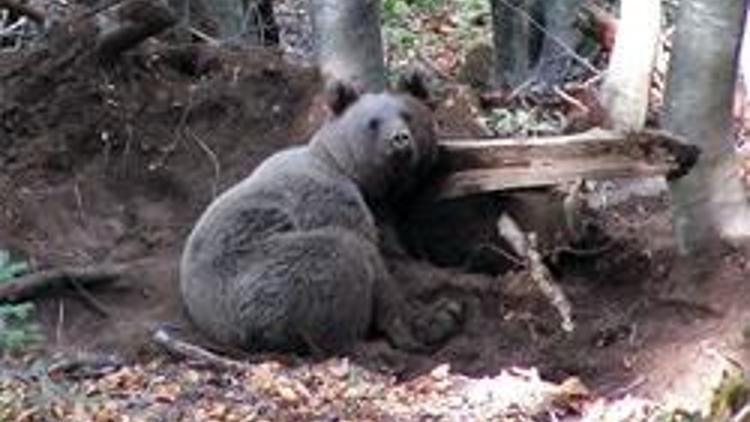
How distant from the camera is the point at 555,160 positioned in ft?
26.7

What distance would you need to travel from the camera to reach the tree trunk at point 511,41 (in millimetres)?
12302

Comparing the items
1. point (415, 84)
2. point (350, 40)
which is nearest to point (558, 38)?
point (350, 40)

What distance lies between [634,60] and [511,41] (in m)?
3.22

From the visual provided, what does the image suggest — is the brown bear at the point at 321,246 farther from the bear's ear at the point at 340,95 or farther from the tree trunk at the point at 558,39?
the tree trunk at the point at 558,39

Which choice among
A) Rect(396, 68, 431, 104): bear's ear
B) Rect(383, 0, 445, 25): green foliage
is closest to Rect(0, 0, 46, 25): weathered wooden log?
Rect(396, 68, 431, 104): bear's ear

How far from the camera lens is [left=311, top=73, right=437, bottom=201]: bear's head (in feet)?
27.8

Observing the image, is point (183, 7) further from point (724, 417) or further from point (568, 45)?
point (724, 417)

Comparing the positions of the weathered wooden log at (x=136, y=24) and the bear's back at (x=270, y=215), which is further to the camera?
the weathered wooden log at (x=136, y=24)

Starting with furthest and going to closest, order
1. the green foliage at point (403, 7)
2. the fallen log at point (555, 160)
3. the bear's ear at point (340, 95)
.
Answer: the green foliage at point (403, 7) → the bear's ear at point (340, 95) → the fallen log at point (555, 160)

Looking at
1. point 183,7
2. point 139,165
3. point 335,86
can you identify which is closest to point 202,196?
point 139,165

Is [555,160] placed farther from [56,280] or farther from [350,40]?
[56,280]

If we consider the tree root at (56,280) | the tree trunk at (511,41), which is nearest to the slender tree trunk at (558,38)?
the tree trunk at (511,41)

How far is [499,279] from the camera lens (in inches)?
331

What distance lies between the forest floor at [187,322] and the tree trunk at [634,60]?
0.56 metres
